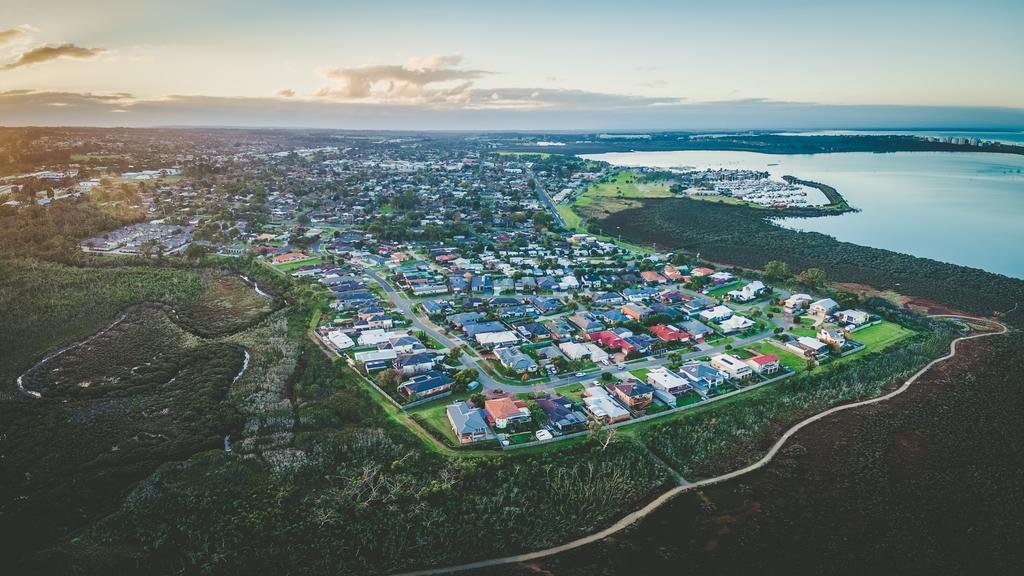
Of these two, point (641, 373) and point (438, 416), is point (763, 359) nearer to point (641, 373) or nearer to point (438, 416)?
point (641, 373)

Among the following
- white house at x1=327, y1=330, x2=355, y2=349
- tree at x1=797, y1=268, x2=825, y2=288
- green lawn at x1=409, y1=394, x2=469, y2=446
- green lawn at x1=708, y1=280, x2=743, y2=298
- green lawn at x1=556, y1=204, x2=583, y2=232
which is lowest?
green lawn at x1=409, y1=394, x2=469, y2=446

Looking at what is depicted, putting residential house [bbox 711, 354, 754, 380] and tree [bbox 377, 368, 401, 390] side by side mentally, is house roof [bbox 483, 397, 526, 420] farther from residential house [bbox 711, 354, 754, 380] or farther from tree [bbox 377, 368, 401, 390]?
residential house [bbox 711, 354, 754, 380]

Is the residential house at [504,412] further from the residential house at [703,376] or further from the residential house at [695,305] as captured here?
the residential house at [695,305]

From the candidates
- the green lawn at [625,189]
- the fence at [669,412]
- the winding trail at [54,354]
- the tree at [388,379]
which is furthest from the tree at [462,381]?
the green lawn at [625,189]

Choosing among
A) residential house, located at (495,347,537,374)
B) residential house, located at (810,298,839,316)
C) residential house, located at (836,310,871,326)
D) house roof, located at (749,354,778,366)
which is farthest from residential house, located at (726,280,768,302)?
residential house, located at (495,347,537,374)

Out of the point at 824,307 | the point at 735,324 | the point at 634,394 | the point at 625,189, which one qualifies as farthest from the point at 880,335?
the point at 625,189

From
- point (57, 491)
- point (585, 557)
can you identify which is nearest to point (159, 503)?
point (57, 491)
